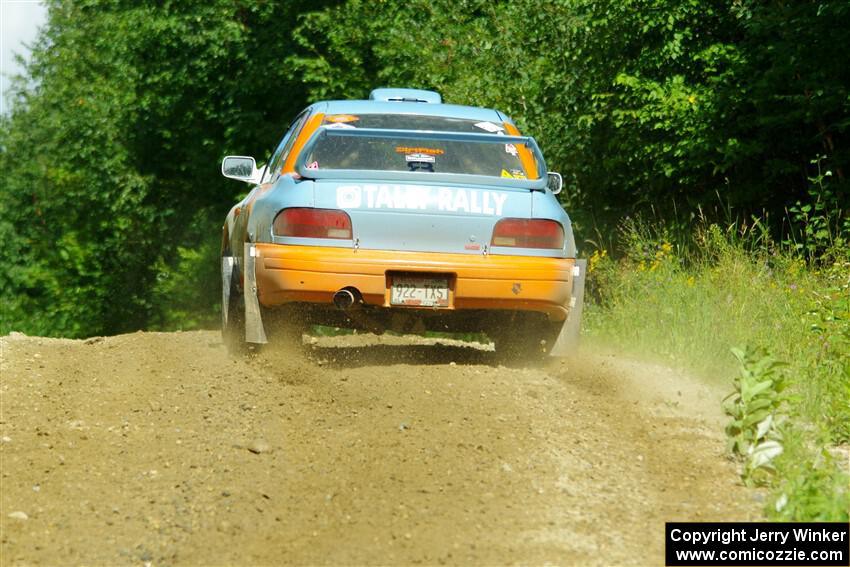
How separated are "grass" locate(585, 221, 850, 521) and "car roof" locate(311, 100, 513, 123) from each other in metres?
2.15

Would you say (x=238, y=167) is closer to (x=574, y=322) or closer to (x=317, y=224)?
(x=317, y=224)

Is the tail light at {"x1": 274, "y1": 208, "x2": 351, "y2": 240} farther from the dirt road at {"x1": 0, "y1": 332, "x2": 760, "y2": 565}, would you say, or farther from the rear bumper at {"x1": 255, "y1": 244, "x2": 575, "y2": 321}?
the dirt road at {"x1": 0, "y1": 332, "x2": 760, "y2": 565}

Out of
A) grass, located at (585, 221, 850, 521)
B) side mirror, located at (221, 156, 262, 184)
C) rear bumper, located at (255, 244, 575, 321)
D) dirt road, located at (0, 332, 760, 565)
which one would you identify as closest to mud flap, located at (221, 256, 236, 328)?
side mirror, located at (221, 156, 262, 184)

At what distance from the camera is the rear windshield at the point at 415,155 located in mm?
8836

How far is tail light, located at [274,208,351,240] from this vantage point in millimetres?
8273

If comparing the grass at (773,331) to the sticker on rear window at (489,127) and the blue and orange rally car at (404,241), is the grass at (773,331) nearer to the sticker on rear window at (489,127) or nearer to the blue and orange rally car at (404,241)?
the blue and orange rally car at (404,241)

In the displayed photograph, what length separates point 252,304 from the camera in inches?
340

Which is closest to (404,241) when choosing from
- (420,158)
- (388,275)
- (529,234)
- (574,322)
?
(388,275)

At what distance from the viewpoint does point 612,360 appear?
975 cm

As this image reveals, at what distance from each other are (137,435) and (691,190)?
12.6m

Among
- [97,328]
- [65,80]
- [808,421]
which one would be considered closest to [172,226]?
[97,328]

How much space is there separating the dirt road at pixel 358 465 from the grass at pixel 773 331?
0.98ft

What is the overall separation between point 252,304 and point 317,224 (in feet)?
2.51

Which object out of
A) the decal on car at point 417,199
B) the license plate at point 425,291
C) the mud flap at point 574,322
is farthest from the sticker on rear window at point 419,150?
the mud flap at point 574,322
